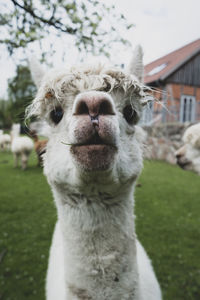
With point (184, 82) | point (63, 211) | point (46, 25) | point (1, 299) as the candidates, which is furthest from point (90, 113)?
point (184, 82)

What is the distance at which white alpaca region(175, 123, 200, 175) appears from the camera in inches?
184

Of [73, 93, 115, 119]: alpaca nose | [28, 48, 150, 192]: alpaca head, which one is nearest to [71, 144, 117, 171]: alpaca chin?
[28, 48, 150, 192]: alpaca head

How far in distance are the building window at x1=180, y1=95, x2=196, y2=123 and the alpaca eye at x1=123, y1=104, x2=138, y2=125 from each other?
14338mm

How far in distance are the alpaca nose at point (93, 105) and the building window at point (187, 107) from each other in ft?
48.6

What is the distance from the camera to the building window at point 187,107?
1495cm

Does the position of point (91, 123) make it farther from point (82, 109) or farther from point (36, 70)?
point (36, 70)

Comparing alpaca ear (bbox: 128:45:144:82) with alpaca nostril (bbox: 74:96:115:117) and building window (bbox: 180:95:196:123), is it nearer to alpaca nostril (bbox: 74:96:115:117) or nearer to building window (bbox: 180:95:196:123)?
alpaca nostril (bbox: 74:96:115:117)

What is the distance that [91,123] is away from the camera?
3.49 ft

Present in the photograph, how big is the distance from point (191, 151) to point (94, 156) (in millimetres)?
4383

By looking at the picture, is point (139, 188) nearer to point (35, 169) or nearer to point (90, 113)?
point (35, 169)

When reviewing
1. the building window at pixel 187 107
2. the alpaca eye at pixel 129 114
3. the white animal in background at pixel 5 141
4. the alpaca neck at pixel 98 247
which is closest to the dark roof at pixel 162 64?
the alpaca eye at pixel 129 114

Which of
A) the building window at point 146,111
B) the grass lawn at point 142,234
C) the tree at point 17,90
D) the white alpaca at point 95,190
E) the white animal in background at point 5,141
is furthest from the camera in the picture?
the white animal in background at point 5,141

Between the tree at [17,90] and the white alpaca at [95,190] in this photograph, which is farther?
the tree at [17,90]

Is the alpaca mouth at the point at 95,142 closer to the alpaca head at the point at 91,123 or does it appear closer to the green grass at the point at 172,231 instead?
the alpaca head at the point at 91,123
